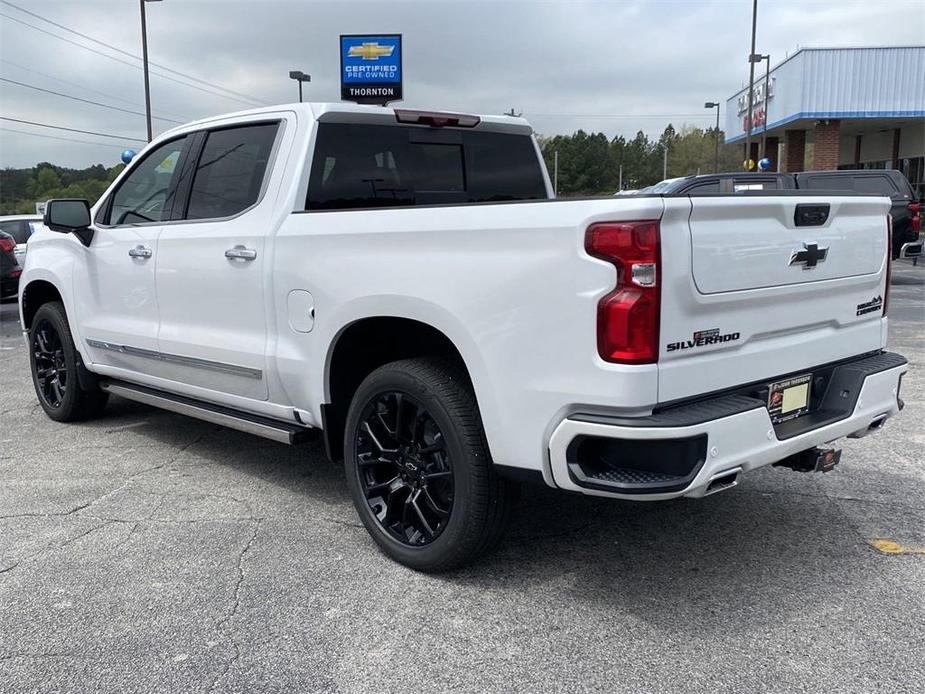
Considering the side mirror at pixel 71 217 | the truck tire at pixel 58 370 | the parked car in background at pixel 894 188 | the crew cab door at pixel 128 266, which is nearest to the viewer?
the crew cab door at pixel 128 266

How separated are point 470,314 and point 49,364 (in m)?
4.48

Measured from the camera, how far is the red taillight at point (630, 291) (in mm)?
2734

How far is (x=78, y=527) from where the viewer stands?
4.18 meters

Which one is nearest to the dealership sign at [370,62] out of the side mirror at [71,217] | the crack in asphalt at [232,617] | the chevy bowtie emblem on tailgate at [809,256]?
the side mirror at [71,217]

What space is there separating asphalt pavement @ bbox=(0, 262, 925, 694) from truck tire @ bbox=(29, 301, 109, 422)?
1042 millimetres

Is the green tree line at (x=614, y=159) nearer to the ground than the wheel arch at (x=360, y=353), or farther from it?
farther from it

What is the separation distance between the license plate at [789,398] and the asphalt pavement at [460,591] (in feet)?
2.32

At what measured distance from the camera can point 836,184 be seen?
13.5 m

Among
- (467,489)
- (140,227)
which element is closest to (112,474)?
(140,227)

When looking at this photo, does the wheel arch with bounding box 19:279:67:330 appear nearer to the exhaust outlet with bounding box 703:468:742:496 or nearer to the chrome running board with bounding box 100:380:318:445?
the chrome running board with bounding box 100:380:318:445

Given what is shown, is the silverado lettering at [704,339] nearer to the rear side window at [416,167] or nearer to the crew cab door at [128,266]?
the rear side window at [416,167]

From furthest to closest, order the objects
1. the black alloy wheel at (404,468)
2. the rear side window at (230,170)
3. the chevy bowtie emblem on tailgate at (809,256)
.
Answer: the rear side window at (230,170), the black alloy wheel at (404,468), the chevy bowtie emblem on tailgate at (809,256)

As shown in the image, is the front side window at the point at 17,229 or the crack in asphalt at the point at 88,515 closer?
the crack in asphalt at the point at 88,515

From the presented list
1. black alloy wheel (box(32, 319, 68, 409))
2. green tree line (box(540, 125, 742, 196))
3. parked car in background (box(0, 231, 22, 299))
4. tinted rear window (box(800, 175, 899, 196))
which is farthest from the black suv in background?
green tree line (box(540, 125, 742, 196))
